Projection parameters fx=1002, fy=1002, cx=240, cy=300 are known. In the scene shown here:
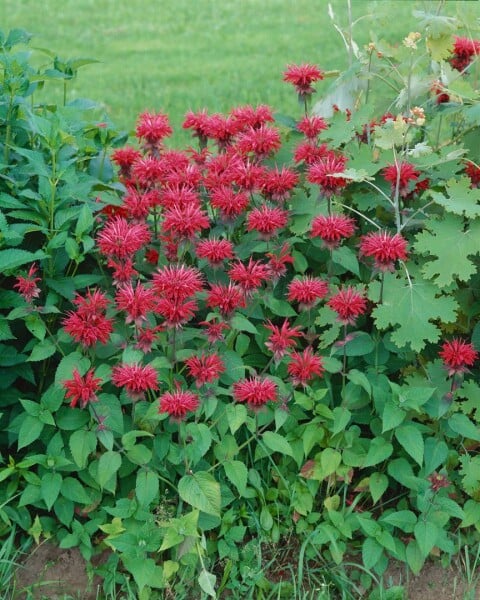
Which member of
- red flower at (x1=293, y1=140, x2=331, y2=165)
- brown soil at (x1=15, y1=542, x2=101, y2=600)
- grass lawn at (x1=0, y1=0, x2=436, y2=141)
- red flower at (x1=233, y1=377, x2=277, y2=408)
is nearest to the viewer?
red flower at (x1=233, y1=377, x2=277, y2=408)

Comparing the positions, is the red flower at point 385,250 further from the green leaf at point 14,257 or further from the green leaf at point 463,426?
the green leaf at point 14,257

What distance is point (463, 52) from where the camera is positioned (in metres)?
3.57

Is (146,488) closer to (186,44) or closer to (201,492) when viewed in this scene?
(201,492)

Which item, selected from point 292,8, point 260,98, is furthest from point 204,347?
point 292,8

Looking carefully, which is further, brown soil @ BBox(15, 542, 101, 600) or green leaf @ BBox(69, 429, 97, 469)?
brown soil @ BBox(15, 542, 101, 600)

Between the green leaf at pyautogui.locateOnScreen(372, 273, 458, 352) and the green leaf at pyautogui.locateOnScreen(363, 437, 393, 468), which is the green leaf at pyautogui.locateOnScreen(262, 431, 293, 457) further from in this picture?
the green leaf at pyautogui.locateOnScreen(372, 273, 458, 352)

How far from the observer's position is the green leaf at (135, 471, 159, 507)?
2.87 m

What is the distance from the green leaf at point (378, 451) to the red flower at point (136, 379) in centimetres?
71

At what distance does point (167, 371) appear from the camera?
9.97 ft

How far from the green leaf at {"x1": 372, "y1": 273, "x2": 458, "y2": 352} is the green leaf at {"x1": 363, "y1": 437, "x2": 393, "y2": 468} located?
30 cm

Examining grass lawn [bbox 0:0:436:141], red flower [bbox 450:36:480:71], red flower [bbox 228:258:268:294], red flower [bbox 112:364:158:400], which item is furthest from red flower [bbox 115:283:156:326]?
grass lawn [bbox 0:0:436:141]

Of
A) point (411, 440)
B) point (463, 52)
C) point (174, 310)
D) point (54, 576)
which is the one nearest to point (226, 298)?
point (174, 310)

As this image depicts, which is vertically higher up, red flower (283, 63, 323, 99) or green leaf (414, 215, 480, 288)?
red flower (283, 63, 323, 99)

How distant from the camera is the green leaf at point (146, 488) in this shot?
287 cm
